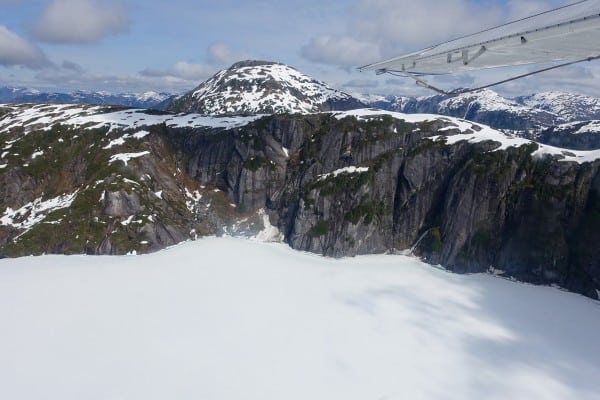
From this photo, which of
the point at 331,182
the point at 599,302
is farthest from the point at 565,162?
the point at 331,182

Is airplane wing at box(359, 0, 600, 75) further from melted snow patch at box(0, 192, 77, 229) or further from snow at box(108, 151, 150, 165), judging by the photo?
melted snow patch at box(0, 192, 77, 229)

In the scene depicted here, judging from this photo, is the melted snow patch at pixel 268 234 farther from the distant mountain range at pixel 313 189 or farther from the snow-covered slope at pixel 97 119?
the snow-covered slope at pixel 97 119

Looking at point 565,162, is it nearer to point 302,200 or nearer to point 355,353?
point 302,200

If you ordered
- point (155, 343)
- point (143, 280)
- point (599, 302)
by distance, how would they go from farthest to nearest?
1. point (599, 302)
2. point (143, 280)
3. point (155, 343)

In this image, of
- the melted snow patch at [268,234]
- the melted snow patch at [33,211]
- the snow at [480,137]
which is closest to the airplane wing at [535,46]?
the snow at [480,137]

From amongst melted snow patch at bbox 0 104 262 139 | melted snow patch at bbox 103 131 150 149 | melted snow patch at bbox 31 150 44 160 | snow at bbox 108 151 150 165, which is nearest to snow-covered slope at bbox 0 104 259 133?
melted snow patch at bbox 0 104 262 139

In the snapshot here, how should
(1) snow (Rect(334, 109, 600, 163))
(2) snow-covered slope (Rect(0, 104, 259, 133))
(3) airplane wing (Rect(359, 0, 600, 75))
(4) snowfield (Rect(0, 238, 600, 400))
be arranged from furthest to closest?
(2) snow-covered slope (Rect(0, 104, 259, 133)), (1) snow (Rect(334, 109, 600, 163)), (4) snowfield (Rect(0, 238, 600, 400)), (3) airplane wing (Rect(359, 0, 600, 75))

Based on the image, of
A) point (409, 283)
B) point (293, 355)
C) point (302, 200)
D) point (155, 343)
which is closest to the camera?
point (155, 343)
